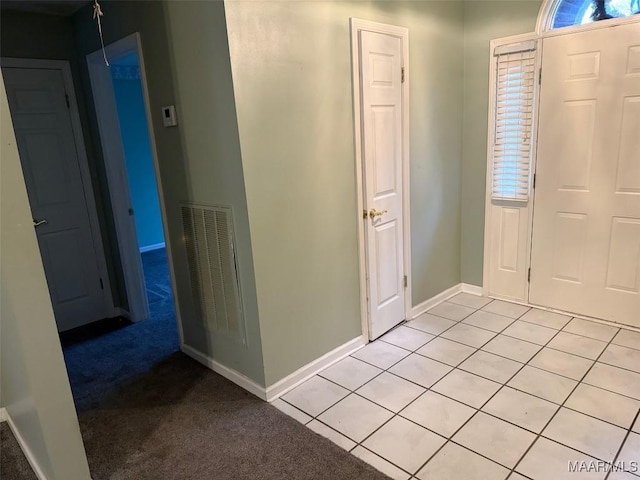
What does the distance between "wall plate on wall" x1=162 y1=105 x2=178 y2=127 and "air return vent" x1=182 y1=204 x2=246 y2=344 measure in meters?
0.49

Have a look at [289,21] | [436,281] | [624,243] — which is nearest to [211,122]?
[289,21]

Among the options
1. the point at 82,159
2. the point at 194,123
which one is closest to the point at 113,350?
the point at 82,159

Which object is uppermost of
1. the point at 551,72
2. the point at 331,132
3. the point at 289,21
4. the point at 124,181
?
the point at 289,21

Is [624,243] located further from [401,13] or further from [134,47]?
[134,47]

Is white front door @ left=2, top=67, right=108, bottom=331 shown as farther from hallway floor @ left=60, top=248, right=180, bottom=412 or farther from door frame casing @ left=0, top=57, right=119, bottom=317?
hallway floor @ left=60, top=248, right=180, bottom=412

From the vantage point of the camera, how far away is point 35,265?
5.32ft

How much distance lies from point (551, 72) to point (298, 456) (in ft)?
9.82

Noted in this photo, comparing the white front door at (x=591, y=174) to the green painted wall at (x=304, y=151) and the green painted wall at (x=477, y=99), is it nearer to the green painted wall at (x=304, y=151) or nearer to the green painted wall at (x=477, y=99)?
the green painted wall at (x=477, y=99)

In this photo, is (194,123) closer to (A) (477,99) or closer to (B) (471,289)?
(A) (477,99)

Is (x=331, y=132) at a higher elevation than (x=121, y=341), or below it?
higher

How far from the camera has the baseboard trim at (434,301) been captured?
3.47 metres

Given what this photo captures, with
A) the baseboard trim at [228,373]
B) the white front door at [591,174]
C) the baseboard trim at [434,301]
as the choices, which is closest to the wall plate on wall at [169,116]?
the baseboard trim at [228,373]

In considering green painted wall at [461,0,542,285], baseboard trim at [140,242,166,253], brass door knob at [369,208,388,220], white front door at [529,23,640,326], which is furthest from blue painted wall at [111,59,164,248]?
white front door at [529,23,640,326]

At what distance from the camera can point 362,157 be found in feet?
9.07
